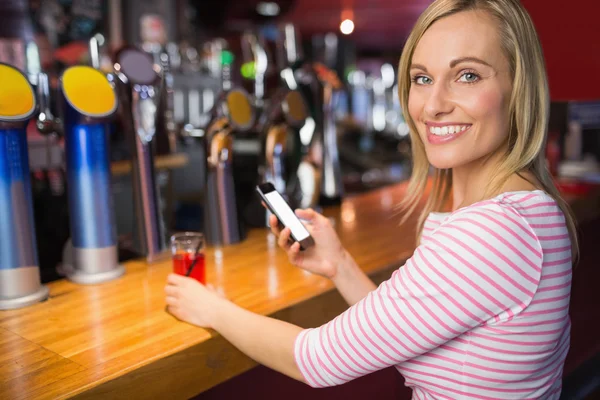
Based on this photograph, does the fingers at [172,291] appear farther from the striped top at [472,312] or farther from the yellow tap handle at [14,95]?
the yellow tap handle at [14,95]

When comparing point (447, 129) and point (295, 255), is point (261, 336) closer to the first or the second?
point (295, 255)

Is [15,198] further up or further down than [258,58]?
further down

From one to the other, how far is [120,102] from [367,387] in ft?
2.98

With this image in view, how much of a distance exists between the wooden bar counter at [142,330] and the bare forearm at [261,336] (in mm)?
35

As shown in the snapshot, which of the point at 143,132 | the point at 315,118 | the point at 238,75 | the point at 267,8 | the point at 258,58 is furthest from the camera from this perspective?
the point at 267,8

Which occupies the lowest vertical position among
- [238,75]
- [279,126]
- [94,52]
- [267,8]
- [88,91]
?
[279,126]

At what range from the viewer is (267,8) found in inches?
195

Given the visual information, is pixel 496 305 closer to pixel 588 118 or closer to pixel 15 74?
pixel 15 74

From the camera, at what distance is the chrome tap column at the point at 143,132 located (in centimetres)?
135

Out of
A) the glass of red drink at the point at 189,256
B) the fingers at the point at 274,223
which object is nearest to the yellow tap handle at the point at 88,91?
the glass of red drink at the point at 189,256

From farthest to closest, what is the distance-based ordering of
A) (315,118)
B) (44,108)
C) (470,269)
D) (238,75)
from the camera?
1. (238,75)
2. (315,118)
3. (44,108)
4. (470,269)

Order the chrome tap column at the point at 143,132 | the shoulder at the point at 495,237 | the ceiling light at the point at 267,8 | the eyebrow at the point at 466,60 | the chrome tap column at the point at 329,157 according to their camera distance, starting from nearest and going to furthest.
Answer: the shoulder at the point at 495,237
the eyebrow at the point at 466,60
the chrome tap column at the point at 143,132
the chrome tap column at the point at 329,157
the ceiling light at the point at 267,8

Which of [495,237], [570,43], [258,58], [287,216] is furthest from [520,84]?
[258,58]

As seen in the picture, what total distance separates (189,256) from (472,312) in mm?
599
